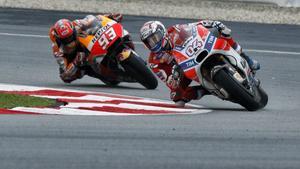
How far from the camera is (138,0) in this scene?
25438mm

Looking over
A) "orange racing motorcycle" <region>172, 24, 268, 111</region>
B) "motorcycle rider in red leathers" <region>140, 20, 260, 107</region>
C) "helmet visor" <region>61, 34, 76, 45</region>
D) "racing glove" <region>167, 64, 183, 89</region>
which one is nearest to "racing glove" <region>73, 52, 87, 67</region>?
"helmet visor" <region>61, 34, 76, 45</region>

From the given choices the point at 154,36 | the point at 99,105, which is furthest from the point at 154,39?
the point at 99,105

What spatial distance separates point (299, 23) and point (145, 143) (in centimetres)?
1458

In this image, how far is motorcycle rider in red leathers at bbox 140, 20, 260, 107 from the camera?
12.9 meters

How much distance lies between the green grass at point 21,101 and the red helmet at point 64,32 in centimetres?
223

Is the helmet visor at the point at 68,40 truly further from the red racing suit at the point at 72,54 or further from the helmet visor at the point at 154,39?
the helmet visor at the point at 154,39

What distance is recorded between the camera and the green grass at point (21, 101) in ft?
39.9

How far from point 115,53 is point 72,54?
675 millimetres

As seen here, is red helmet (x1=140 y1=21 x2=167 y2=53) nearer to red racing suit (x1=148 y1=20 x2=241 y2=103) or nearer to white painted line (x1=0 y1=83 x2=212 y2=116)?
red racing suit (x1=148 y1=20 x2=241 y2=103)

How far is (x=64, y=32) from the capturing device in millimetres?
15086

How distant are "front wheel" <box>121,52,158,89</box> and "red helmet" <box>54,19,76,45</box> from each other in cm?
79

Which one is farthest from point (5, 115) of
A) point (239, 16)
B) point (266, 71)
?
point (239, 16)

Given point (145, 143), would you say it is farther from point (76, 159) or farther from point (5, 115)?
point (5, 115)

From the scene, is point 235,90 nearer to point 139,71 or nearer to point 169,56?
point 169,56
